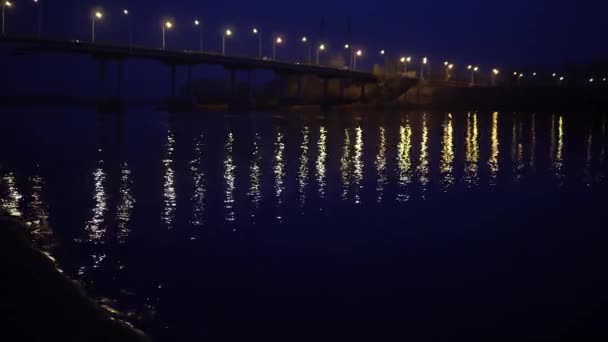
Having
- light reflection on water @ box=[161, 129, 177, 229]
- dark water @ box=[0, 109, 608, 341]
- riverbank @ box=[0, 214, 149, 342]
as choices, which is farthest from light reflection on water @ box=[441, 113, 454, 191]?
A: riverbank @ box=[0, 214, 149, 342]

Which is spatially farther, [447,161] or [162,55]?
[162,55]

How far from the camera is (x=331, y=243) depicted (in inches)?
474

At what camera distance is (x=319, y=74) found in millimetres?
106750

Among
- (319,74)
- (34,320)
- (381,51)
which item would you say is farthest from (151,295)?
(381,51)

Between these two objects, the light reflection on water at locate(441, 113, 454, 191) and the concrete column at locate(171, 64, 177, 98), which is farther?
the concrete column at locate(171, 64, 177, 98)

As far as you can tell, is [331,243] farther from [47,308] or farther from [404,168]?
[404,168]

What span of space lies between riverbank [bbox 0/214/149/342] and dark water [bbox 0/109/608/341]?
1.20 ft

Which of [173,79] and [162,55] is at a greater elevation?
[162,55]

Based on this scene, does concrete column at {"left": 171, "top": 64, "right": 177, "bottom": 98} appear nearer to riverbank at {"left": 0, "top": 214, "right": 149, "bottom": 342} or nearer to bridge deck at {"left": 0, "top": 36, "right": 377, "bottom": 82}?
bridge deck at {"left": 0, "top": 36, "right": 377, "bottom": 82}

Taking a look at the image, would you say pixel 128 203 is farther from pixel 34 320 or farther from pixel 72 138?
pixel 72 138

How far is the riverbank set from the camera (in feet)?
23.1

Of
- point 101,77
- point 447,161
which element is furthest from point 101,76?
point 447,161

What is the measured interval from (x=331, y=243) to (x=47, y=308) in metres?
5.63

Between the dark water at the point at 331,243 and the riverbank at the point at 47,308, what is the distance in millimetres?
367
